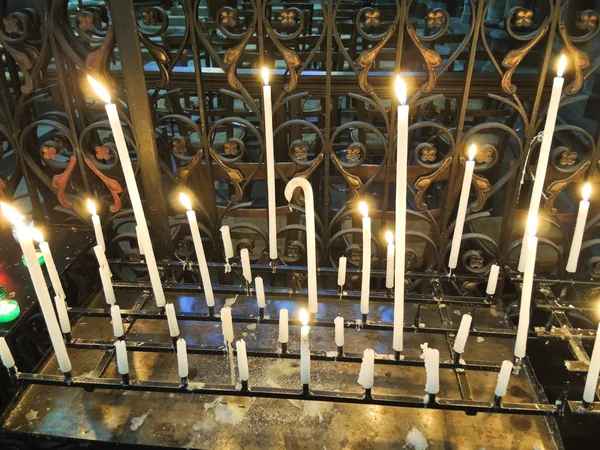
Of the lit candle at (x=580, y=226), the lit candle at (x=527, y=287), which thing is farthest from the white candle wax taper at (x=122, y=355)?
the lit candle at (x=580, y=226)

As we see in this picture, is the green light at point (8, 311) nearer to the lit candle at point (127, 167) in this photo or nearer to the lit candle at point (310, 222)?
the lit candle at point (127, 167)

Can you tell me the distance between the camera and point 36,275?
1.29 m

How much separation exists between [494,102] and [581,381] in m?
2.29

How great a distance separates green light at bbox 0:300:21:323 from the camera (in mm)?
1742

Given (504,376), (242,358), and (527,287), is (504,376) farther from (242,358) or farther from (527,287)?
(242,358)

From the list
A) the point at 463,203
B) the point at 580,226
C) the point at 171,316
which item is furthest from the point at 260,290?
the point at 580,226

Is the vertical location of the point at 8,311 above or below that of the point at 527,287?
below

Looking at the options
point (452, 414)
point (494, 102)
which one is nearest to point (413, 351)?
A: point (452, 414)

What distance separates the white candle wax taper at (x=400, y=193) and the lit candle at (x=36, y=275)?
3.15 feet

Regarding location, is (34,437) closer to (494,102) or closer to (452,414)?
(452,414)

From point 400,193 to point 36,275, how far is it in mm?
992

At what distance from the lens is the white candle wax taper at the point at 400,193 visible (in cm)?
118

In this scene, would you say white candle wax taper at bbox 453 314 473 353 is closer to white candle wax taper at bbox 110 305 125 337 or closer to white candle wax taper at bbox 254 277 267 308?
white candle wax taper at bbox 254 277 267 308

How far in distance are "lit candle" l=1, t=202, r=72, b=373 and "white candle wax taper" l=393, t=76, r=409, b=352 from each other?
0.96 metres
